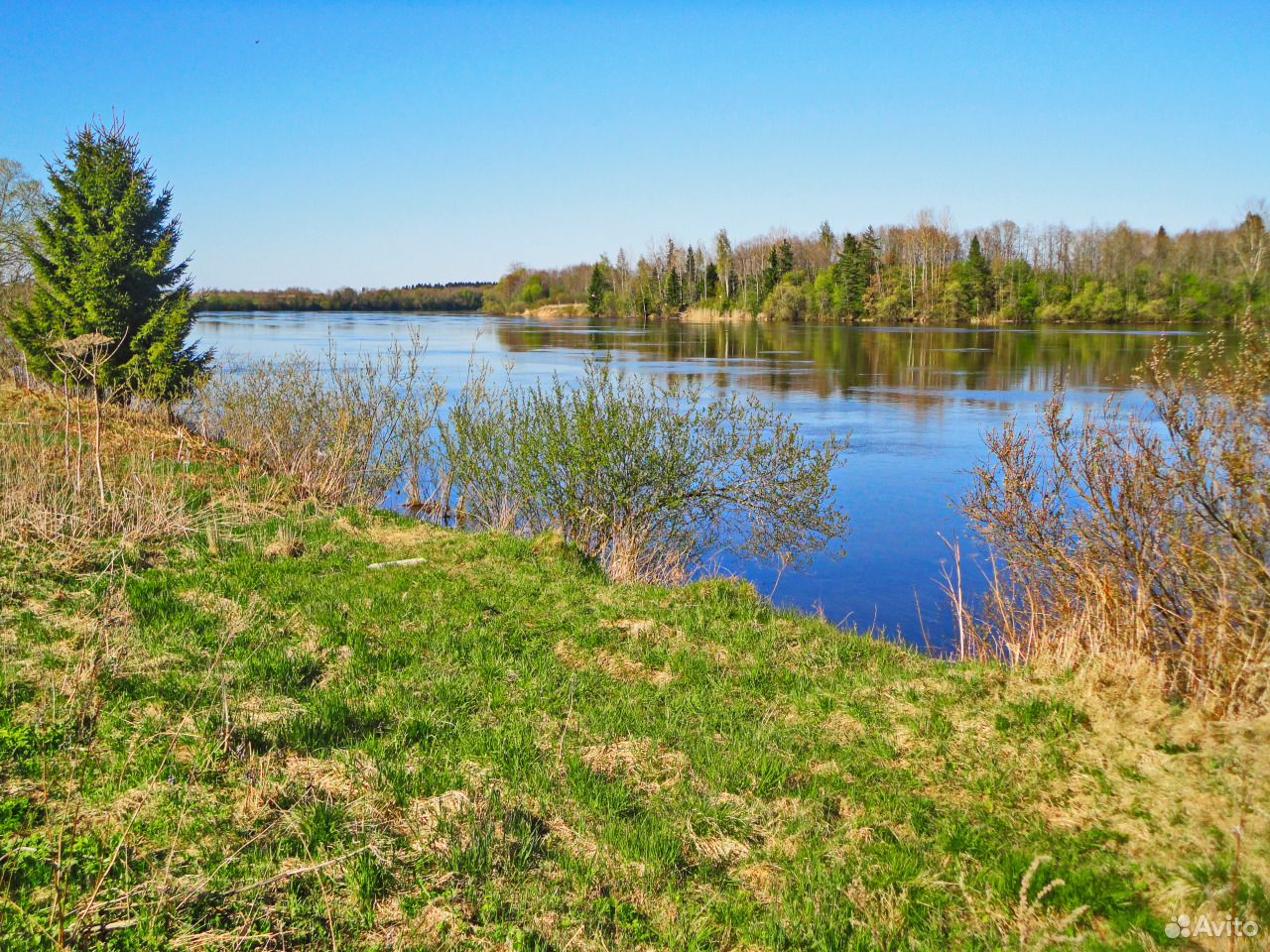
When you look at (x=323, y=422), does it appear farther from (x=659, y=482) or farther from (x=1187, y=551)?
(x=1187, y=551)

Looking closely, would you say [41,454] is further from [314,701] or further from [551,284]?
[551,284]

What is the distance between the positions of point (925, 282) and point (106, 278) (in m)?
75.7

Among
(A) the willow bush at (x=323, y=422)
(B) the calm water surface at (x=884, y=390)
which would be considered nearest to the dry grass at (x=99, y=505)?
(A) the willow bush at (x=323, y=422)

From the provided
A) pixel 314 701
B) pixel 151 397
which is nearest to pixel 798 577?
pixel 314 701

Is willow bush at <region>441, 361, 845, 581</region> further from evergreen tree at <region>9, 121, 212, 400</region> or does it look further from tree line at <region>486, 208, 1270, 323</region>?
tree line at <region>486, 208, 1270, 323</region>

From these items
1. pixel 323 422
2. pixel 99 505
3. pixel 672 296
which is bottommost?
pixel 99 505

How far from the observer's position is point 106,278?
1847 cm

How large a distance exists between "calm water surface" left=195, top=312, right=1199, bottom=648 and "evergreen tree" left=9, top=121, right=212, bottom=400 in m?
2.84

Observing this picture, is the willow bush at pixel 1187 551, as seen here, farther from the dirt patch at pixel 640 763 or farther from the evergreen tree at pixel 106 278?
the evergreen tree at pixel 106 278

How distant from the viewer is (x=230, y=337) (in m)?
52.8

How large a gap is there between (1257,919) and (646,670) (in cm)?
371

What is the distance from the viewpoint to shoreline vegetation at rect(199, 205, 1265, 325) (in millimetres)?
71500

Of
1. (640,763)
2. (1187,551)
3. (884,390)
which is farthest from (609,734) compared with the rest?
(884,390)

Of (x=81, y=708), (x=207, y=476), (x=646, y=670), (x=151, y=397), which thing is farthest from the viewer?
(x=151, y=397)
